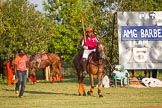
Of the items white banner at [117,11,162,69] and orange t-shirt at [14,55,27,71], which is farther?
white banner at [117,11,162,69]

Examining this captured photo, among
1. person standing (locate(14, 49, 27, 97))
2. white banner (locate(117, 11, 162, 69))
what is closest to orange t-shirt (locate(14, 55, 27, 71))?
person standing (locate(14, 49, 27, 97))

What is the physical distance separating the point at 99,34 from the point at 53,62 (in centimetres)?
627

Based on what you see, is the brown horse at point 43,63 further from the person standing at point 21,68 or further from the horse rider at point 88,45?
the horse rider at point 88,45

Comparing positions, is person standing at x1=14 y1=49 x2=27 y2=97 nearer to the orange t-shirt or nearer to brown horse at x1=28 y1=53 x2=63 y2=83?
the orange t-shirt

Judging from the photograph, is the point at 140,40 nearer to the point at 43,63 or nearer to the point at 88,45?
the point at 88,45

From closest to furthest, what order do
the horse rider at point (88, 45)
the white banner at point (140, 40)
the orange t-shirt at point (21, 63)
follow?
the orange t-shirt at point (21, 63)
the horse rider at point (88, 45)
the white banner at point (140, 40)

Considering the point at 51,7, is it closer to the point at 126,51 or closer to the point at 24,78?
the point at 126,51

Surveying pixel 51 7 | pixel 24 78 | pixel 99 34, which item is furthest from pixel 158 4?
pixel 24 78

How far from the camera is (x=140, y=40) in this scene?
92.2 feet

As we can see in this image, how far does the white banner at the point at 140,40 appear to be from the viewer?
28.0 meters

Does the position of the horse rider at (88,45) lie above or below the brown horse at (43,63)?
above

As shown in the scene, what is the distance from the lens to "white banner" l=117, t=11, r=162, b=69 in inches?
1102

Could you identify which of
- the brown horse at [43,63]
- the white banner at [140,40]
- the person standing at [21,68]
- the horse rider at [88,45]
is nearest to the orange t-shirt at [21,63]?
the person standing at [21,68]

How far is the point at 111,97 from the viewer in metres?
20.5
